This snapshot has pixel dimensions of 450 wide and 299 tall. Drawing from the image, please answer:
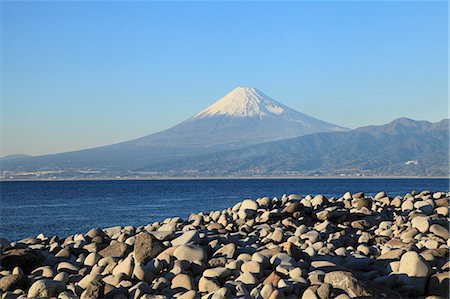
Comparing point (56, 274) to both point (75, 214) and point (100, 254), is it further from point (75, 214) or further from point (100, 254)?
point (75, 214)

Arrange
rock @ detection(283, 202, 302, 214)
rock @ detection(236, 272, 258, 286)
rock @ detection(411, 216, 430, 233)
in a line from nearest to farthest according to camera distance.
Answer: rock @ detection(236, 272, 258, 286) < rock @ detection(411, 216, 430, 233) < rock @ detection(283, 202, 302, 214)

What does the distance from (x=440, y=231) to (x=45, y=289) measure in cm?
649

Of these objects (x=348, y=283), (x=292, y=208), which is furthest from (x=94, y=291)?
(x=292, y=208)

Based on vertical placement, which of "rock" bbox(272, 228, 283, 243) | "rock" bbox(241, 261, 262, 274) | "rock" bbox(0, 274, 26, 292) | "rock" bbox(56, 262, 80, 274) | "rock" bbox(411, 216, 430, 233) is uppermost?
"rock" bbox(411, 216, 430, 233)

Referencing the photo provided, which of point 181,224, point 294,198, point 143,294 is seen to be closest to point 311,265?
point 143,294

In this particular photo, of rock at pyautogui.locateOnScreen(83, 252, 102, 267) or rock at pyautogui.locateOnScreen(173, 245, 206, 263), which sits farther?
rock at pyautogui.locateOnScreen(83, 252, 102, 267)

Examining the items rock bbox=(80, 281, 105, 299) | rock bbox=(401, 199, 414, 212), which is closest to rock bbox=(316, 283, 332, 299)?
rock bbox=(80, 281, 105, 299)

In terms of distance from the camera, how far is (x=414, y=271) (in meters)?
8.68

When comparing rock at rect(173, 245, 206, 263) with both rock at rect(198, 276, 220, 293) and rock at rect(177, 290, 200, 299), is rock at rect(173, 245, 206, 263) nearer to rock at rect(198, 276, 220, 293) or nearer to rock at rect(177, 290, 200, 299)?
rock at rect(198, 276, 220, 293)

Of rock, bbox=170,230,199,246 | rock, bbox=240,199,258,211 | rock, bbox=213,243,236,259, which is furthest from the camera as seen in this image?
rock, bbox=240,199,258,211

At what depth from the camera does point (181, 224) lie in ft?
46.9

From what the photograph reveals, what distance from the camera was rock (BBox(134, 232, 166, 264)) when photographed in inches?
391

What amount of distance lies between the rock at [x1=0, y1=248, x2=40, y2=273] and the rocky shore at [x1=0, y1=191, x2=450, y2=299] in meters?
0.02

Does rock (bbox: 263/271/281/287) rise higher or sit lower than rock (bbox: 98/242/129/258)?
lower
